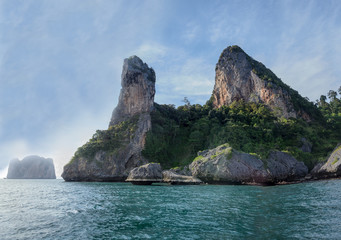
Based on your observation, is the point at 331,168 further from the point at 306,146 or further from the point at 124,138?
the point at 124,138

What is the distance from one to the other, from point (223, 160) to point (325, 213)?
3665 cm

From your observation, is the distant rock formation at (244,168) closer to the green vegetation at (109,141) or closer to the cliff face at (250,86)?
the green vegetation at (109,141)

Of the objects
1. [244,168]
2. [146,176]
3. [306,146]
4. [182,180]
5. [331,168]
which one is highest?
[306,146]

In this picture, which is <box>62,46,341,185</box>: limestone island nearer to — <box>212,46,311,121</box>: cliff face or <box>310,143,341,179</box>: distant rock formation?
<box>310,143,341,179</box>: distant rock formation

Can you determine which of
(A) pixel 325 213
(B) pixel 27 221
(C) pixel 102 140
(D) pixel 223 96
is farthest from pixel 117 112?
(A) pixel 325 213

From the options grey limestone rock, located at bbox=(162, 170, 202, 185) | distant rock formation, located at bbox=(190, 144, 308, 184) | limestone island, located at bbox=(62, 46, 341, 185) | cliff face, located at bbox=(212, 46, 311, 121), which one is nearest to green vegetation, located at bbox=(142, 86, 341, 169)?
limestone island, located at bbox=(62, 46, 341, 185)

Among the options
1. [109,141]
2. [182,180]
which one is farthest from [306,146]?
[109,141]

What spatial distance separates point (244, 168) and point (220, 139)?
88.0ft

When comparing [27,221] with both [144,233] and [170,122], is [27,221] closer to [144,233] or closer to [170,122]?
[144,233]

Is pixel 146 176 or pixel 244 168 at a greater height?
pixel 244 168

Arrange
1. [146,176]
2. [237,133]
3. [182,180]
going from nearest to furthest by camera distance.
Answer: [182,180] < [146,176] < [237,133]

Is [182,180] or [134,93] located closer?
[182,180]

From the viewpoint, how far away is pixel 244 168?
50.5m

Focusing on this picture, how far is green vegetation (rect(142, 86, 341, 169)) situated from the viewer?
2771 inches
